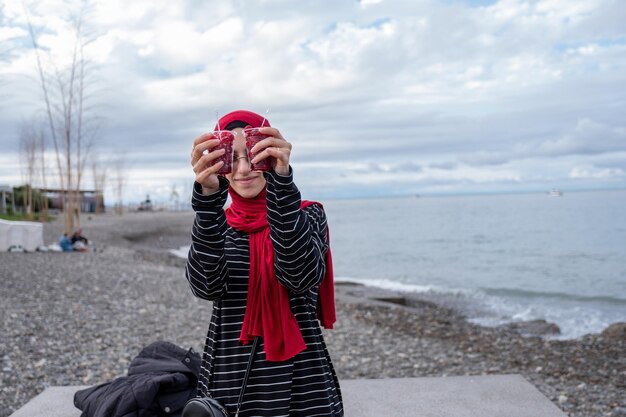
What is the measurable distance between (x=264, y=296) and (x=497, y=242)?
47297mm

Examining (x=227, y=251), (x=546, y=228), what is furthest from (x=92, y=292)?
(x=546, y=228)

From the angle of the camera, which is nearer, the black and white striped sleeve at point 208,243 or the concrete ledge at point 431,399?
the black and white striped sleeve at point 208,243

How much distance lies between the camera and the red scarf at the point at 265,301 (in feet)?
7.91

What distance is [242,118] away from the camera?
2455mm

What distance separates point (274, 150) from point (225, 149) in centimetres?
20

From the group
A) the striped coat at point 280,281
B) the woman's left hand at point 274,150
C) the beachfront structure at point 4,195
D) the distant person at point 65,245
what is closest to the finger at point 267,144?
the woman's left hand at point 274,150

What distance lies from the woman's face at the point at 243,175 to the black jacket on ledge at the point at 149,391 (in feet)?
4.61

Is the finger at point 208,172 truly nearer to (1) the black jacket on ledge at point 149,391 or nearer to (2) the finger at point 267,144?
(2) the finger at point 267,144

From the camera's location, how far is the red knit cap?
246 centimetres

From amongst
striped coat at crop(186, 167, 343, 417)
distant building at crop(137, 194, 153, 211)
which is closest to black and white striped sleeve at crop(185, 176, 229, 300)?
striped coat at crop(186, 167, 343, 417)

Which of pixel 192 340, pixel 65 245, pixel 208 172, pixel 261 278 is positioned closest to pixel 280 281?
pixel 261 278

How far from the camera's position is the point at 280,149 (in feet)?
7.22

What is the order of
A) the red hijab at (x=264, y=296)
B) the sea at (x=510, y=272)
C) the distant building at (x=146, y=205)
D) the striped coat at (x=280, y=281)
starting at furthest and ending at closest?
the distant building at (x=146, y=205) → the sea at (x=510, y=272) → the red hijab at (x=264, y=296) → the striped coat at (x=280, y=281)

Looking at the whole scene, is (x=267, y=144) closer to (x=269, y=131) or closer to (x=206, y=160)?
(x=269, y=131)
